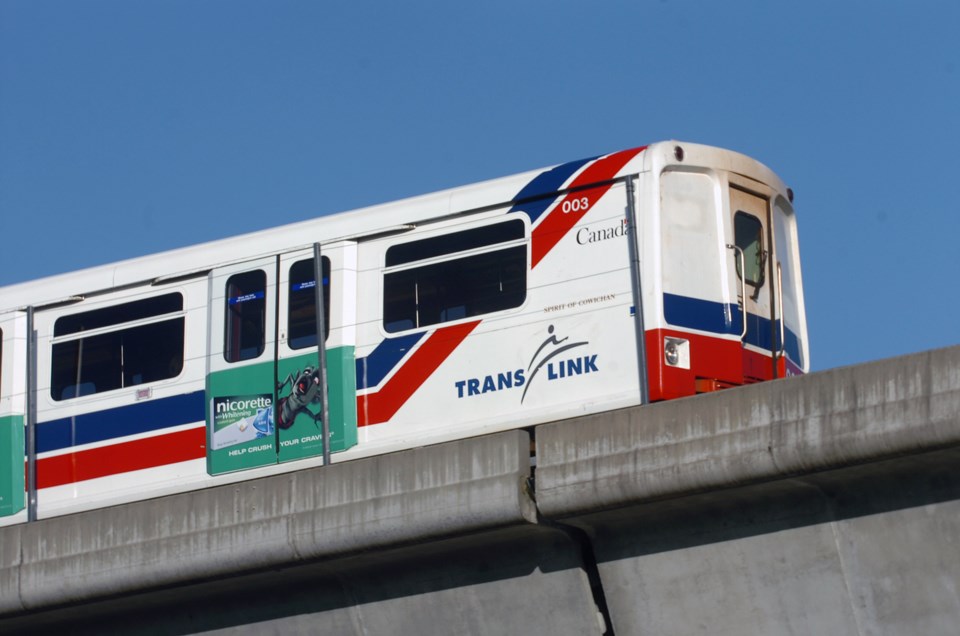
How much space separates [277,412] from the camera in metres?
12.7

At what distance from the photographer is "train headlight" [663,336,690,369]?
11336 mm

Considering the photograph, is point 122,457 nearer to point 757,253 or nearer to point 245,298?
point 245,298

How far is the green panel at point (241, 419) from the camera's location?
41.8ft

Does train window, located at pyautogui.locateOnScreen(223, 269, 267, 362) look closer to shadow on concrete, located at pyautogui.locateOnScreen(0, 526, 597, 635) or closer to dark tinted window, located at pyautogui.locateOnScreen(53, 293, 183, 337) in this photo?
dark tinted window, located at pyautogui.locateOnScreen(53, 293, 183, 337)

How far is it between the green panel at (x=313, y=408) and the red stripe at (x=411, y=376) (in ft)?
0.37

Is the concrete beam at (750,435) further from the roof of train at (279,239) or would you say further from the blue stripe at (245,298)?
the blue stripe at (245,298)

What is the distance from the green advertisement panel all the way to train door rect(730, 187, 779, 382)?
3.04 meters

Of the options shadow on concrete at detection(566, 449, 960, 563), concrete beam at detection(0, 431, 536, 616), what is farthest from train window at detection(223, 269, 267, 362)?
shadow on concrete at detection(566, 449, 960, 563)

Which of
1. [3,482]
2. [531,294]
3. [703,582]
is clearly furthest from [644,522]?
[3,482]

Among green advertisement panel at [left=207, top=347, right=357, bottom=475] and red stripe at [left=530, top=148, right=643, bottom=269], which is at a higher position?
red stripe at [left=530, top=148, right=643, bottom=269]

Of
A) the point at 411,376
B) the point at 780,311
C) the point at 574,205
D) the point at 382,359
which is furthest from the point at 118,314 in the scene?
the point at 780,311

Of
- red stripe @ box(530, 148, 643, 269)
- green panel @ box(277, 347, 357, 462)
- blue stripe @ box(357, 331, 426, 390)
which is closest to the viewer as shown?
red stripe @ box(530, 148, 643, 269)

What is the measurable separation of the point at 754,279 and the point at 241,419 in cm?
418

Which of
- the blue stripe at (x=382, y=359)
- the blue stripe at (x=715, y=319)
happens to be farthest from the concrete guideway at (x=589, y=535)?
the blue stripe at (x=715, y=319)
